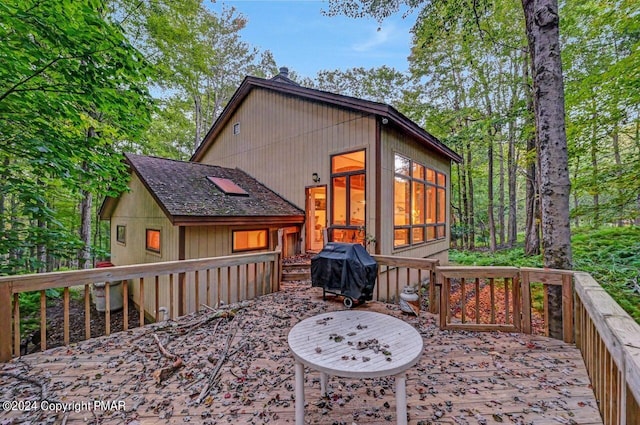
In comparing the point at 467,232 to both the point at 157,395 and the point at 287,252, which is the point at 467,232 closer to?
the point at 287,252

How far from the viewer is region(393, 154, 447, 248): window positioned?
22.0 ft

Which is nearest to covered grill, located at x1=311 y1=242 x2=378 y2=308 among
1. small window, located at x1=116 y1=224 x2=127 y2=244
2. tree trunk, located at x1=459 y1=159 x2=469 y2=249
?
small window, located at x1=116 y1=224 x2=127 y2=244

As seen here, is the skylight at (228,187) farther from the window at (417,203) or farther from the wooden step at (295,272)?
the window at (417,203)

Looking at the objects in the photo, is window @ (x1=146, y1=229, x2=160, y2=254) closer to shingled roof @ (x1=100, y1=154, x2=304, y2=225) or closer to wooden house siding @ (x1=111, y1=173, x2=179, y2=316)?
wooden house siding @ (x1=111, y1=173, x2=179, y2=316)

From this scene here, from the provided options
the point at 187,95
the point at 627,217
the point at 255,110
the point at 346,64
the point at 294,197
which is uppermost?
the point at 346,64

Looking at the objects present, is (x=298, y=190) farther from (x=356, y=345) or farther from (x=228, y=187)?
(x=356, y=345)

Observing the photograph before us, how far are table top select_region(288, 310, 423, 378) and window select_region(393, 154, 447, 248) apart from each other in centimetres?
449

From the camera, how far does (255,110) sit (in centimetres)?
921

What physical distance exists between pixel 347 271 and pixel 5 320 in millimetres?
3824

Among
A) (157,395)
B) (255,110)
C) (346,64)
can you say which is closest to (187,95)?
(255,110)

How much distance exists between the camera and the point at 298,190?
25.5 ft

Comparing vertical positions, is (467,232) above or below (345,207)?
below

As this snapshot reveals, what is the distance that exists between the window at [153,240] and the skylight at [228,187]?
199cm

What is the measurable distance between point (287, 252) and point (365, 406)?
5.73 metres
